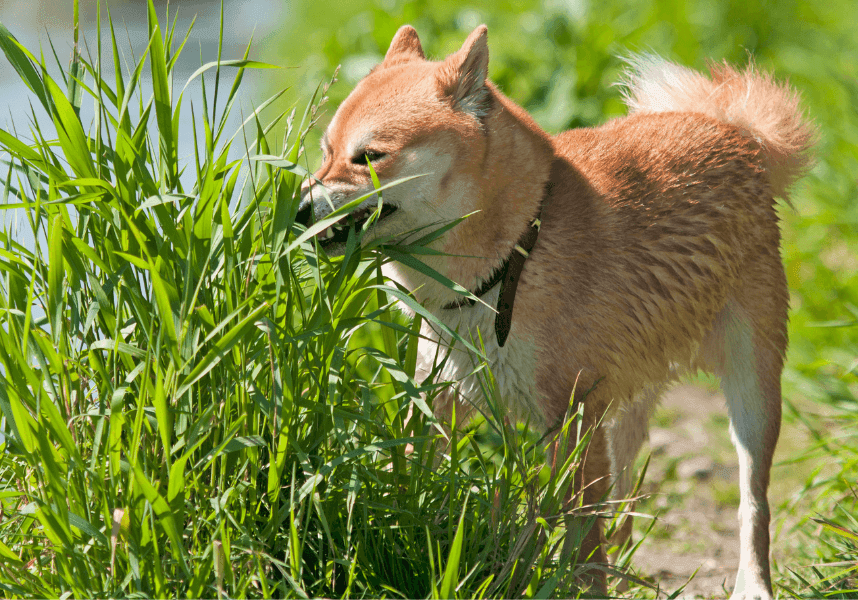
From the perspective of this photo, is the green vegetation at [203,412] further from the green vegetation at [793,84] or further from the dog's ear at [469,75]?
the green vegetation at [793,84]

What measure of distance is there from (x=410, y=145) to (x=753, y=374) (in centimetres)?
166

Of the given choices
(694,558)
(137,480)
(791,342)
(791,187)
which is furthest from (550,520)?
(791,342)

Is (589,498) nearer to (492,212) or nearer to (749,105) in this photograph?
(492,212)

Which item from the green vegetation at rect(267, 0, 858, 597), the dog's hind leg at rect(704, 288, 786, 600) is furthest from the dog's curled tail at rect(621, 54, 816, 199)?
the dog's hind leg at rect(704, 288, 786, 600)

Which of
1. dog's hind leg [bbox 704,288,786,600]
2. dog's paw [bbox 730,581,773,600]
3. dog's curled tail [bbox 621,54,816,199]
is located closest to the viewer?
dog's paw [bbox 730,581,773,600]

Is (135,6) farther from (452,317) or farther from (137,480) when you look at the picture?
(137,480)

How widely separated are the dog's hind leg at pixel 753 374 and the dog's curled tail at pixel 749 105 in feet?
1.95

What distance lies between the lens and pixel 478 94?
277 centimetres

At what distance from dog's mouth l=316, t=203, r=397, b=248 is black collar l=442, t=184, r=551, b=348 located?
16.5 inches

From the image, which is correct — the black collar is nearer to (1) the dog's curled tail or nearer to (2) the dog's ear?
(2) the dog's ear

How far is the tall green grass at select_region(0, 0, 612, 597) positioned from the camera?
179 centimetres

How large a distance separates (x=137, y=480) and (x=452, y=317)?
4.27 ft

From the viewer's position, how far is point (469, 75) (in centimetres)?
274

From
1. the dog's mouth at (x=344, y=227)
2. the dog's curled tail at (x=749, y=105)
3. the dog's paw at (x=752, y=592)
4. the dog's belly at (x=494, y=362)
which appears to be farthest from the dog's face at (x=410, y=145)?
the dog's paw at (x=752, y=592)
